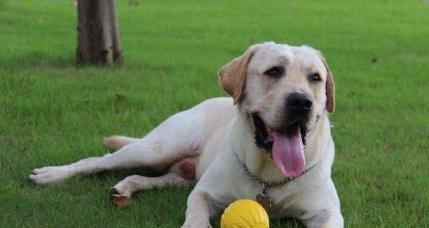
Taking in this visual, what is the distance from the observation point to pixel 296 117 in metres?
4.32

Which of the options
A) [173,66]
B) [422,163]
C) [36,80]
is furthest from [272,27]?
[422,163]

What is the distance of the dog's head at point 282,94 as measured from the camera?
14.3 feet

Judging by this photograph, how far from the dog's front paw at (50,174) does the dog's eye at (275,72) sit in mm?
1858

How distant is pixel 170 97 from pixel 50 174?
289 cm

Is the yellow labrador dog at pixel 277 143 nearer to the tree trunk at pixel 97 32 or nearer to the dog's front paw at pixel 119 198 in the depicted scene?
the dog's front paw at pixel 119 198

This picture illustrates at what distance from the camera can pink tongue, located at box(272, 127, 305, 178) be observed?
4430 millimetres

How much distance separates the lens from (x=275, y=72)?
182 inches

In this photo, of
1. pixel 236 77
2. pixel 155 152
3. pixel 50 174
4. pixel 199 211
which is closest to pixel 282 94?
pixel 236 77

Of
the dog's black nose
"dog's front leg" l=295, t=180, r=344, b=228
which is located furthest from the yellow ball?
the dog's black nose

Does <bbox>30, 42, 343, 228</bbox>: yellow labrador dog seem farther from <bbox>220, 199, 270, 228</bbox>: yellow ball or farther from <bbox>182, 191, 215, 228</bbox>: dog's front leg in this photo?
<bbox>220, 199, 270, 228</bbox>: yellow ball

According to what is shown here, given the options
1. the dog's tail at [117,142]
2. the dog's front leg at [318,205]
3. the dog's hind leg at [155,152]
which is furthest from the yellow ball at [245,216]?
the dog's tail at [117,142]

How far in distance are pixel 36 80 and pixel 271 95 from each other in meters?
4.79

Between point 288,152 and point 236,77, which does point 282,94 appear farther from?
point 236,77

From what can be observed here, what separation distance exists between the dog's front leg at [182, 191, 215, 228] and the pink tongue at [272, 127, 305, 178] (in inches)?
21.5
